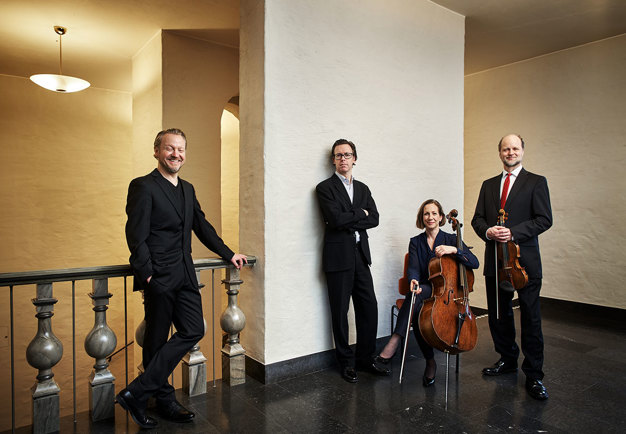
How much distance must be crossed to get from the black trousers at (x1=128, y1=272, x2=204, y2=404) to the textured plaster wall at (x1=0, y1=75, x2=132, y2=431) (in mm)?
4863

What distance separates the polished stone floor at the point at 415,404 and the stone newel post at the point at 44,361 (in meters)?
0.14

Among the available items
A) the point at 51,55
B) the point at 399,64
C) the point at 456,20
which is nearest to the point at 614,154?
the point at 456,20

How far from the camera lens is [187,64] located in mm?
5039

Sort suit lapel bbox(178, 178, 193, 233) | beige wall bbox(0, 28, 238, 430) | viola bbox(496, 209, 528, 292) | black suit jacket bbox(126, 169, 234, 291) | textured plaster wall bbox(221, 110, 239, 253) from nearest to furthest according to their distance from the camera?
black suit jacket bbox(126, 169, 234, 291)
suit lapel bbox(178, 178, 193, 233)
viola bbox(496, 209, 528, 292)
beige wall bbox(0, 28, 238, 430)
textured plaster wall bbox(221, 110, 239, 253)

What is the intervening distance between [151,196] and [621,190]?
5129mm

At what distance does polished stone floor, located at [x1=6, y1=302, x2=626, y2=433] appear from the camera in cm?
252

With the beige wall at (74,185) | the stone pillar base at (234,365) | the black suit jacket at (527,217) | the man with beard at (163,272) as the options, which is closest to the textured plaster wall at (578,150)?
the black suit jacket at (527,217)

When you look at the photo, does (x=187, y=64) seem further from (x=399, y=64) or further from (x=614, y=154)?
(x=614, y=154)

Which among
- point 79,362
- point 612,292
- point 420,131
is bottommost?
point 79,362

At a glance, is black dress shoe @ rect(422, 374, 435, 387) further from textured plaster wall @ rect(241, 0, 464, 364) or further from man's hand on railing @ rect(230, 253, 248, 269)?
man's hand on railing @ rect(230, 253, 248, 269)

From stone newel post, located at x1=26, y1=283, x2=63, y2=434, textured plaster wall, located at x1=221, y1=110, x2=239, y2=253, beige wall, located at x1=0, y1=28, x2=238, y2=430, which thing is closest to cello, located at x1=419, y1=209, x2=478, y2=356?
stone newel post, located at x1=26, y1=283, x2=63, y2=434

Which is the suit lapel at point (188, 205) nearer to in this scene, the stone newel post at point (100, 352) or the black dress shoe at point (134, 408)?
the stone newel post at point (100, 352)

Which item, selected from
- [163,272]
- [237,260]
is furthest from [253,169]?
[163,272]

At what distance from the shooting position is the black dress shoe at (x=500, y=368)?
3275mm
